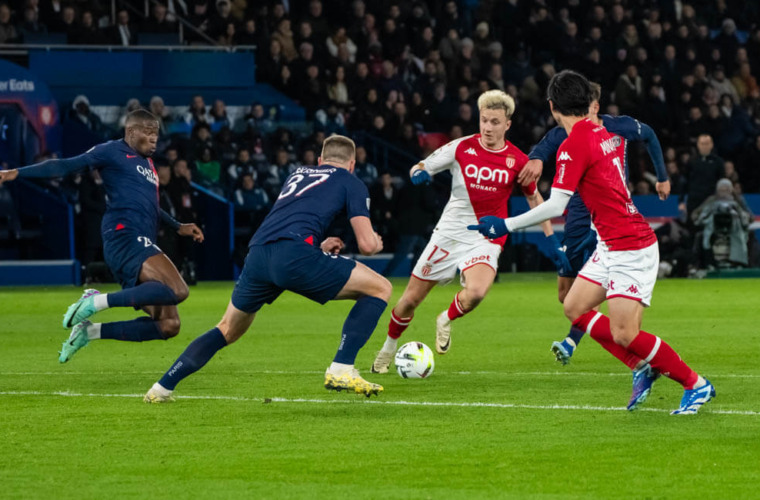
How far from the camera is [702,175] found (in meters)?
23.1

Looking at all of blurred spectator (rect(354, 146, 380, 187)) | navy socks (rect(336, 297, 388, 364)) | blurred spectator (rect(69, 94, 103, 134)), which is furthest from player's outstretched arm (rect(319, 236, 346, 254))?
blurred spectator (rect(354, 146, 380, 187))

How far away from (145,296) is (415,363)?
2068 mm

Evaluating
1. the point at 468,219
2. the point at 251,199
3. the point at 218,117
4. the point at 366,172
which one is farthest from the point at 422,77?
the point at 468,219

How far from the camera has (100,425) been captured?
7.77 m

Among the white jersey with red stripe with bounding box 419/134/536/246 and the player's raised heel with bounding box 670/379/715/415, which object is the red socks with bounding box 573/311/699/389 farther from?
the white jersey with red stripe with bounding box 419/134/536/246

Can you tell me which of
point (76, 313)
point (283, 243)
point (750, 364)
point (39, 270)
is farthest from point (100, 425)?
point (39, 270)

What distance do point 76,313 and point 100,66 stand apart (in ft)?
49.5

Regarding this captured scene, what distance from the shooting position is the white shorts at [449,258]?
1100 cm

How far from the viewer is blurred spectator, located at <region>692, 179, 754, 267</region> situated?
23547 mm

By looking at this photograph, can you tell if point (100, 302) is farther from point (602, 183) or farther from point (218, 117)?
point (218, 117)

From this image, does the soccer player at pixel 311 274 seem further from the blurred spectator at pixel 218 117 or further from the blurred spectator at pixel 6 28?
the blurred spectator at pixel 6 28

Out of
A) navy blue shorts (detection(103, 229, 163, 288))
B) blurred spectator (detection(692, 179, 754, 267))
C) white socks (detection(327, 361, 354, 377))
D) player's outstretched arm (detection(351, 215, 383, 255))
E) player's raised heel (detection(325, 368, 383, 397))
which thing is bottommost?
blurred spectator (detection(692, 179, 754, 267))

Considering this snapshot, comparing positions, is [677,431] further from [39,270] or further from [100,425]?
[39,270]

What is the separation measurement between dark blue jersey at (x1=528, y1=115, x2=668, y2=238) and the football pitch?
3.75 ft
